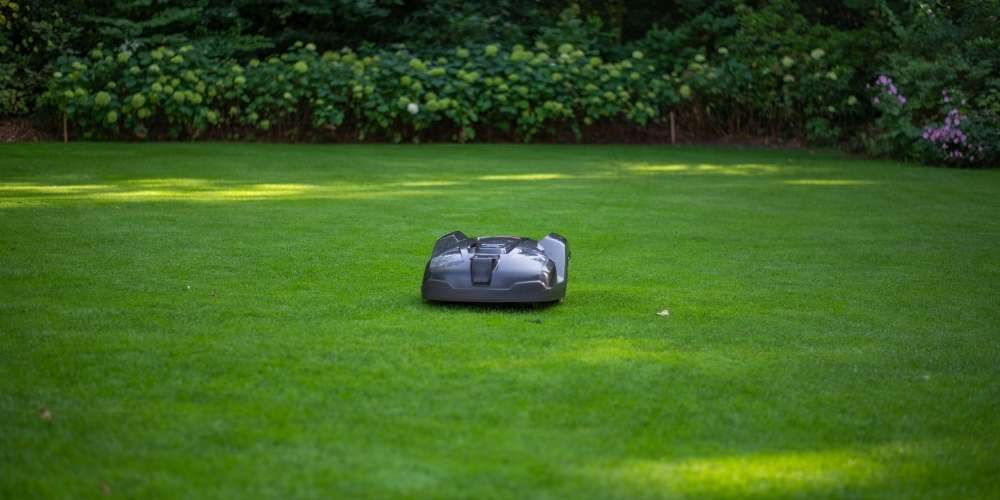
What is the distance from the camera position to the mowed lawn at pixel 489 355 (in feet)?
10.1

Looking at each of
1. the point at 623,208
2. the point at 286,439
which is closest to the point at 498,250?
the point at 286,439

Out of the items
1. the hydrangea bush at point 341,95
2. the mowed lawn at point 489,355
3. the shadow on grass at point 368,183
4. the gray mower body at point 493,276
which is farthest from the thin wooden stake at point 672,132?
the gray mower body at point 493,276

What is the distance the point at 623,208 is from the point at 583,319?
14.0 ft

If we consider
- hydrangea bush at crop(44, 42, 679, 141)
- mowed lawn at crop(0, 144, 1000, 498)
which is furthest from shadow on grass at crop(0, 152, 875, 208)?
hydrangea bush at crop(44, 42, 679, 141)

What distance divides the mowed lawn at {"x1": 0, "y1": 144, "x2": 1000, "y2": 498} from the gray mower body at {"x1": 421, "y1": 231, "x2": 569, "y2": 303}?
4.5 inches

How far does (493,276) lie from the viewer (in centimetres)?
502

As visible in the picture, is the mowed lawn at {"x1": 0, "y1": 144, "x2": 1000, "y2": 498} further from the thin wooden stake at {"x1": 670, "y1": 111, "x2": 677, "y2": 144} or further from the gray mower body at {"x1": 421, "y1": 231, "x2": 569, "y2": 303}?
the thin wooden stake at {"x1": 670, "y1": 111, "x2": 677, "y2": 144}

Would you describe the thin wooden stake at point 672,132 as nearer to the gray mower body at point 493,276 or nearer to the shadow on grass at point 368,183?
the shadow on grass at point 368,183

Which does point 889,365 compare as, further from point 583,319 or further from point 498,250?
point 498,250

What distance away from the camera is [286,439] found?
326 centimetres

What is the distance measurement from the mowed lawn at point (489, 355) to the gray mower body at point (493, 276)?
0.37ft

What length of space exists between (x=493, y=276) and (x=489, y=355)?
0.82 meters

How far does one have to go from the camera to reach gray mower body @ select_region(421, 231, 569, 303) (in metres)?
5.01

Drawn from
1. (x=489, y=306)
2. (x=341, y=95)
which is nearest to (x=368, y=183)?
(x=341, y=95)
